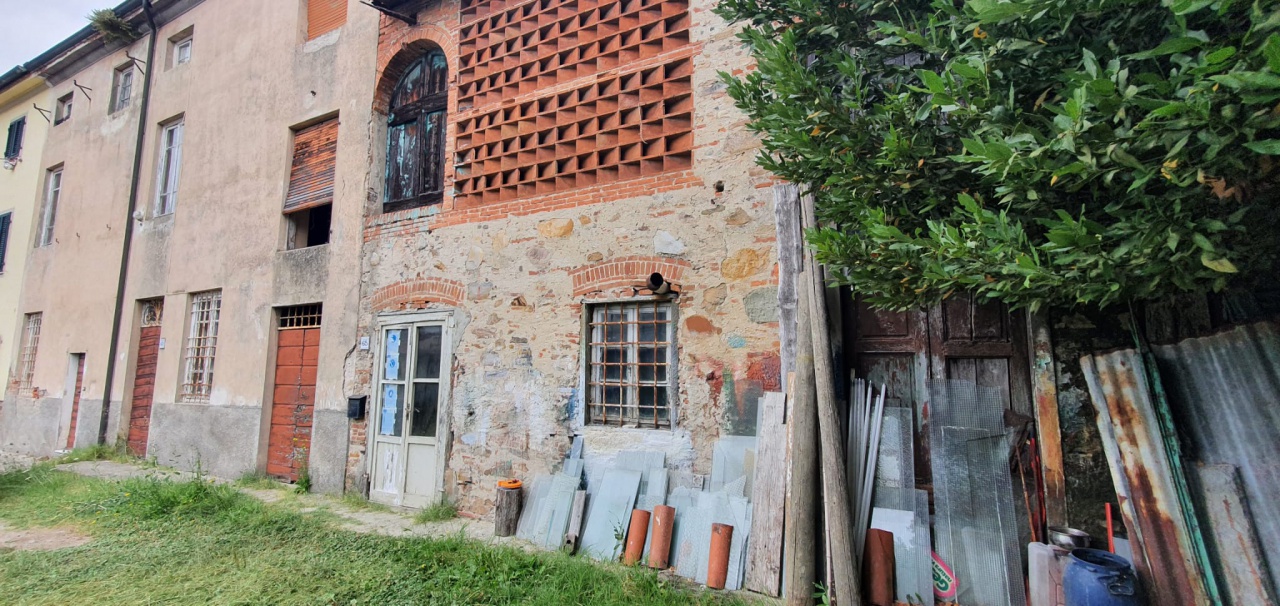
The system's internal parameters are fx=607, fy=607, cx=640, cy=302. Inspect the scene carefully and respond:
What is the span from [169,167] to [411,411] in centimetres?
768

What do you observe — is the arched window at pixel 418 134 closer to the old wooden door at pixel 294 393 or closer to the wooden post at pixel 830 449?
the old wooden door at pixel 294 393

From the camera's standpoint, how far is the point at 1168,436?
3.06 metres

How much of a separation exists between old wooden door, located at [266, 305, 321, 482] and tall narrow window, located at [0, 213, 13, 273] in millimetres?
10496

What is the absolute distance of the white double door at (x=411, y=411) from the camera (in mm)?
6551

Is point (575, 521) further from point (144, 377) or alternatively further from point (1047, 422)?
point (144, 377)

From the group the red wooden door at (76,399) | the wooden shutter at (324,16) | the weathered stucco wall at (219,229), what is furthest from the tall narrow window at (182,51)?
the red wooden door at (76,399)

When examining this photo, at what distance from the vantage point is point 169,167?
34.7 ft

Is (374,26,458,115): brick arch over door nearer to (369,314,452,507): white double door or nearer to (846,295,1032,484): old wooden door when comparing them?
(369,314,452,507): white double door

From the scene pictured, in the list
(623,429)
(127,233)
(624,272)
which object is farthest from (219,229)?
(623,429)

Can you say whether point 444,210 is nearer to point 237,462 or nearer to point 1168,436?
point 237,462

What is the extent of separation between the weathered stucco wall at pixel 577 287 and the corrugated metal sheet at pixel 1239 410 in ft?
7.73

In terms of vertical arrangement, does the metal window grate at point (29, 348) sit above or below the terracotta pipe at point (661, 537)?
above

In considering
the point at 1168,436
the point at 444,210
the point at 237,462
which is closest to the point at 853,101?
the point at 1168,436

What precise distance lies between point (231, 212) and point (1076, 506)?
1059 centimetres
